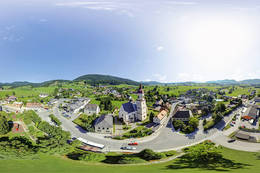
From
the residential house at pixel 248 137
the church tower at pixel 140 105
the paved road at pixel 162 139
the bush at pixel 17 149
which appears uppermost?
the church tower at pixel 140 105

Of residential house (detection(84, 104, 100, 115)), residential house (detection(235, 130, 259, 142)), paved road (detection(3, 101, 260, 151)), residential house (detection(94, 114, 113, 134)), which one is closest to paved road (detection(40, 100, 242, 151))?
paved road (detection(3, 101, 260, 151))

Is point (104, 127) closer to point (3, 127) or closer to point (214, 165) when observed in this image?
point (3, 127)

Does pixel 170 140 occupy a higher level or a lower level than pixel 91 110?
lower

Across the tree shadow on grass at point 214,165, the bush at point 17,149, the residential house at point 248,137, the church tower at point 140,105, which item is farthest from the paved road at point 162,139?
the bush at point 17,149

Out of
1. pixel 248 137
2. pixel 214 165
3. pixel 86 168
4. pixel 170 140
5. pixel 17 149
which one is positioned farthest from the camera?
pixel 170 140

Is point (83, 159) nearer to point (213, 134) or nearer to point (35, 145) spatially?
point (35, 145)

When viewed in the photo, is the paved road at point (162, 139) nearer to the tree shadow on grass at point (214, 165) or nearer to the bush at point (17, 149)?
the tree shadow on grass at point (214, 165)

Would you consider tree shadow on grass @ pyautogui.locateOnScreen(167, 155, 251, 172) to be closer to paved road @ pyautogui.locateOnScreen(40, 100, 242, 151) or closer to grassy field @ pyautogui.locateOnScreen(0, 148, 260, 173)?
grassy field @ pyautogui.locateOnScreen(0, 148, 260, 173)

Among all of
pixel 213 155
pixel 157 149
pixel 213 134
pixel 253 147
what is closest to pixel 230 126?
pixel 213 134

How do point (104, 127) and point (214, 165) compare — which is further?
point (104, 127)

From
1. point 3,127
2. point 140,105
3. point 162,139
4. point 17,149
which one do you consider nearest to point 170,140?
point 162,139
